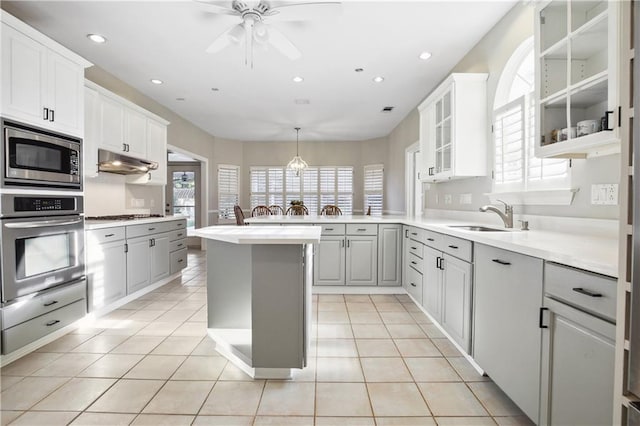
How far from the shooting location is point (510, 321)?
5.30 ft

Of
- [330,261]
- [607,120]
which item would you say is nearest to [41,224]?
[330,261]

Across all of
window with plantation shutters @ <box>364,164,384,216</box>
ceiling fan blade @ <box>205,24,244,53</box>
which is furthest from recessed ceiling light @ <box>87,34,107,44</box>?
window with plantation shutters @ <box>364,164,384,216</box>

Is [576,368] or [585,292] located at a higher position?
[585,292]

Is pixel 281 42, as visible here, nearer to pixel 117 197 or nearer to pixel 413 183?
pixel 117 197

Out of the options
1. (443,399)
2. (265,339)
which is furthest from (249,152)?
(443,399)

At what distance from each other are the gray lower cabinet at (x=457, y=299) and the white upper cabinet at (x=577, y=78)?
0.88 metres

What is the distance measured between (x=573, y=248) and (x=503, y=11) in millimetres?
2304

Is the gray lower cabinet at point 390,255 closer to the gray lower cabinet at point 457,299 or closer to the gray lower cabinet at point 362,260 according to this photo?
the gray lower cabinet at point 362,260

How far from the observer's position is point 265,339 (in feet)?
6.41

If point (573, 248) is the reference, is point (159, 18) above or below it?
above

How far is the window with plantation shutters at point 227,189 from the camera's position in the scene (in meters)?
7.79

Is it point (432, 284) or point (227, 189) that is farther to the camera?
point (227, 189)

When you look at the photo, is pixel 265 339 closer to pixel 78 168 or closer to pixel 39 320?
pixel 39 320

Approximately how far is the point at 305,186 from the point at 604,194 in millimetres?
6936
